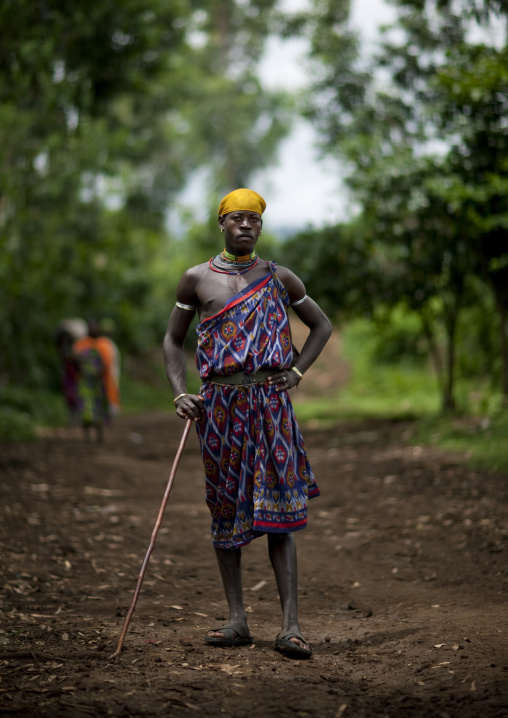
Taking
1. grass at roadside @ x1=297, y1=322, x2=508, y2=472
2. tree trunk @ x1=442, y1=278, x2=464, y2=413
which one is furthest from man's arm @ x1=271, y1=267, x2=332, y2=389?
tree trunk @ x1=442, y1=278, x2=464, y2=413

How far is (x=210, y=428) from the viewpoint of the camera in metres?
3.88

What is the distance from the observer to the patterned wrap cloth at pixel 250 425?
12.4ft

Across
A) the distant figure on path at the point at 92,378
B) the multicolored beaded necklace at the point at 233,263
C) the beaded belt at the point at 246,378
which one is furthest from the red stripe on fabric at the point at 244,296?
the distant figure on path at the point at 92,378

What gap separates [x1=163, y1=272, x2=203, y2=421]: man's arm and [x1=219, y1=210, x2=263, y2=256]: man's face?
0.25 metres

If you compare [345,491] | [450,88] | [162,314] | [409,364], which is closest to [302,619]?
[345,491]

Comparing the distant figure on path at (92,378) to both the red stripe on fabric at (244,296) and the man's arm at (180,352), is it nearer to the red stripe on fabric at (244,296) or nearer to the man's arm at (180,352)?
the man's arm at (180,352)

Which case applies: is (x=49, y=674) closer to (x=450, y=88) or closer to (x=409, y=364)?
(x=450, y=88)

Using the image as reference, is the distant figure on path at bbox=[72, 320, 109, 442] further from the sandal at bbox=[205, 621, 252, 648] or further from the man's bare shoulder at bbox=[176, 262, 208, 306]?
the sandal at bbox=[205, 621, 252, 648]

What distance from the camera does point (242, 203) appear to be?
12.7 ft

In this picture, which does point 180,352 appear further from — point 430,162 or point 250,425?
point 430,162

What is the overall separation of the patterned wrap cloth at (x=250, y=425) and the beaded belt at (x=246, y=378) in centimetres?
2

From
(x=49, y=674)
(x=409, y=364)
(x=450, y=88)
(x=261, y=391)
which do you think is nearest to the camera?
(x=49, y=674)

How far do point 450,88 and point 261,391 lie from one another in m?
7.45

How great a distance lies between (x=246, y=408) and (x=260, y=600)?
1.61 m
